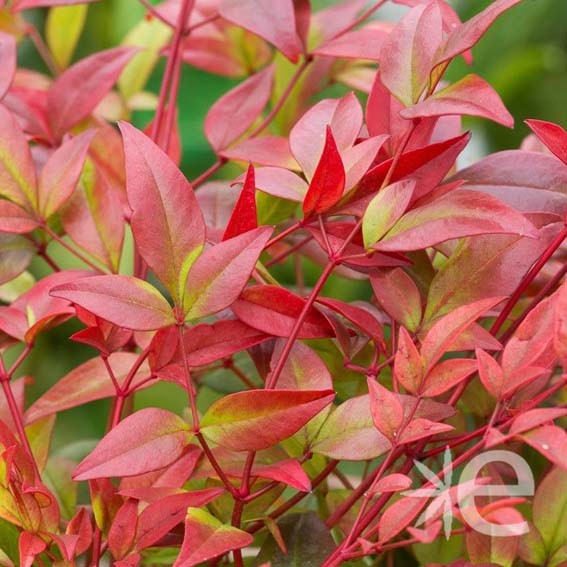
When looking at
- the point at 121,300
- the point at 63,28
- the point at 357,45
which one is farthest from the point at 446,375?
the point at 63,28

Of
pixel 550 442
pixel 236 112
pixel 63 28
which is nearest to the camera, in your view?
pixel 550 442

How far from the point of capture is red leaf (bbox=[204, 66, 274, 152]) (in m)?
0.49

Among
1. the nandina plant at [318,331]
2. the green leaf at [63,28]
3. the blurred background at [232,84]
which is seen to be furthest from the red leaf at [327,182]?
the blurred background at [232,84]

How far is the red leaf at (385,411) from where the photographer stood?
0.30 meters

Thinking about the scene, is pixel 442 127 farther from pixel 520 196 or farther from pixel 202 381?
pixel 202 381

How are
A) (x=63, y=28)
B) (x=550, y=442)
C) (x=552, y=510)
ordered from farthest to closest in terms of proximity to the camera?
(x=63, y=28), (x=552, y=510), (x=550, y=442)

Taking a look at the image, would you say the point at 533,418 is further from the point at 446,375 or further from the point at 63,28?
the point at 63,28

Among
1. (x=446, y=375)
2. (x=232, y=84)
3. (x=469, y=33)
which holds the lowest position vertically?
(x=232, y=84)

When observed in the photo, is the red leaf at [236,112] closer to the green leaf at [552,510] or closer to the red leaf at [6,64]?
the red leaf at [6,64]

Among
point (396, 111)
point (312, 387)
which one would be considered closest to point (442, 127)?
point (396, 111)

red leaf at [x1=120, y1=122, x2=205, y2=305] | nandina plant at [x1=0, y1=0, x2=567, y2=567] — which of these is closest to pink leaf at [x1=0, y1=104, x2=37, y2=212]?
nandina plant at [x1=0, y1=0, x2=567, y2=567]

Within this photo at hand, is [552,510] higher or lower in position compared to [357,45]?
lower

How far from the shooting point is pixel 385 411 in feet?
0.98

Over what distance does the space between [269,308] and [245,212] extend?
0.04 m
